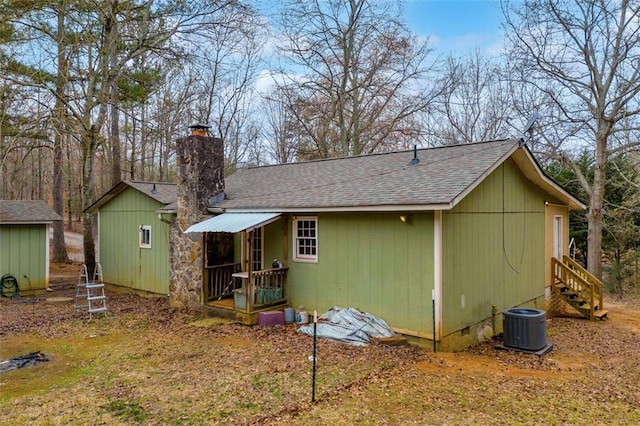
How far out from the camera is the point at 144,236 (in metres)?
13.1

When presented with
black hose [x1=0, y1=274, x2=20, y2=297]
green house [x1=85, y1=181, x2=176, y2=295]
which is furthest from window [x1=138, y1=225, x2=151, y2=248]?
black hose [x1=0, y1=274, x2=20, y2=297]

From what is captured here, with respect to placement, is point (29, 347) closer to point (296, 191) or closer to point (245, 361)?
point (245, 361)

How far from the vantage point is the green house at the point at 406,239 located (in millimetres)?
7512

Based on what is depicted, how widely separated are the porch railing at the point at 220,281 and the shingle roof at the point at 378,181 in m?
1.59

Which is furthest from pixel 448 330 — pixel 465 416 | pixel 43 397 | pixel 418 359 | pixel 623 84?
pixel 623 84

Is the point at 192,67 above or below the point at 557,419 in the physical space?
above

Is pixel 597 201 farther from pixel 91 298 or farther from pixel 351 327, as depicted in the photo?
pixel 91 298

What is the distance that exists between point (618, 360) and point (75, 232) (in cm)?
3899

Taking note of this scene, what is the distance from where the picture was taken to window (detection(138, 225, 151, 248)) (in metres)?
A: 12.9

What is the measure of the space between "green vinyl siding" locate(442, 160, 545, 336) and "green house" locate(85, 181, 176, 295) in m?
7.75

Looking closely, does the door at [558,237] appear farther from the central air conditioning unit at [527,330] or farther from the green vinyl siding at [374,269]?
the green vinyl siding at [374,269]

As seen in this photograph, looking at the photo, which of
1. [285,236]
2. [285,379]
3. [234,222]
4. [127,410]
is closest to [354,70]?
[285,236]

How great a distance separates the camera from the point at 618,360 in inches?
292

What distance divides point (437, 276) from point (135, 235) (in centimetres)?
998
